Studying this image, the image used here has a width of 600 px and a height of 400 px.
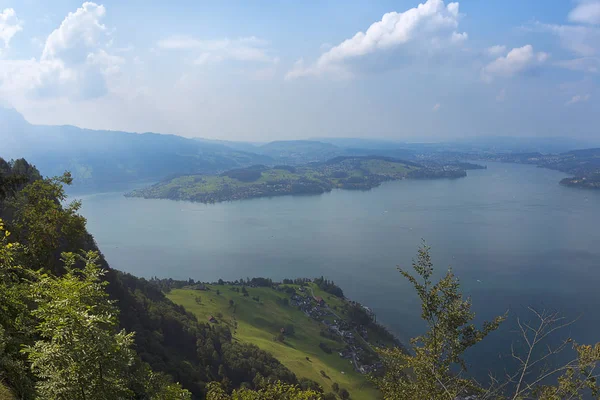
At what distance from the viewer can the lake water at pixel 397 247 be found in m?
76.3

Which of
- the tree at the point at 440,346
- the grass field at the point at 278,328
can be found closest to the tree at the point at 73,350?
the tree at the point at 440,346

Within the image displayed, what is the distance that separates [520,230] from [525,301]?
59172 mm

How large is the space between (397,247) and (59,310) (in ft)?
369

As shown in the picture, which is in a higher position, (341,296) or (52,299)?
(52,299)

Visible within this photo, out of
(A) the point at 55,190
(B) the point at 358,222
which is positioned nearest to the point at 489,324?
(A) the point at 55,190

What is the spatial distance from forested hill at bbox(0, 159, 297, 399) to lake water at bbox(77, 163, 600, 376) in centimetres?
3524

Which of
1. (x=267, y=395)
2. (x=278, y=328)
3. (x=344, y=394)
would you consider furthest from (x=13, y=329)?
(x=278, y=328)

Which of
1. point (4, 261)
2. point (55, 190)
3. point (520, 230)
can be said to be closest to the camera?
point (4, 261)

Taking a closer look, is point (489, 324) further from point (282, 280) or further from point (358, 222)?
point (358, 222)

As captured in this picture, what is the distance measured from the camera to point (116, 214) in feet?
616

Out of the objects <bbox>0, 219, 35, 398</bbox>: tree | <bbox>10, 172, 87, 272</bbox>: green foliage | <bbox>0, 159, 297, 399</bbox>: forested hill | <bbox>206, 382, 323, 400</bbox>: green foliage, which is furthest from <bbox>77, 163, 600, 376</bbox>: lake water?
<bbox>0, 219, 35, 398</bbox>: tree

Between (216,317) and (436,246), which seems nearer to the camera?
(216,317)

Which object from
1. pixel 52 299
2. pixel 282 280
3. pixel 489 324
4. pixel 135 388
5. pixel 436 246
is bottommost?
pixel 282 280

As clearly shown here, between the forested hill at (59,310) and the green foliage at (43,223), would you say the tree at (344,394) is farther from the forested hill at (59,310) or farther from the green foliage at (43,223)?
the green foliage at (43,223)
